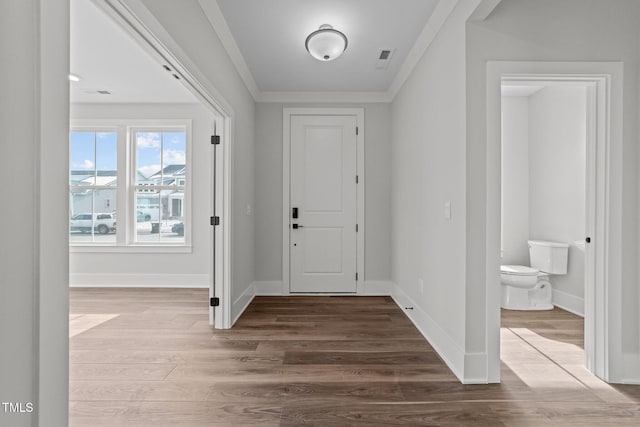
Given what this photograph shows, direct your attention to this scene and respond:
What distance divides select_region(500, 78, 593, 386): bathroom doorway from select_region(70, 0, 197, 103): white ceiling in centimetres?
354

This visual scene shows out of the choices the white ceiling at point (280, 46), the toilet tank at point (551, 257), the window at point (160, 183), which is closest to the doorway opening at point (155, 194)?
the window at point (160, 183)

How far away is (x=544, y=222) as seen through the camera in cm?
428

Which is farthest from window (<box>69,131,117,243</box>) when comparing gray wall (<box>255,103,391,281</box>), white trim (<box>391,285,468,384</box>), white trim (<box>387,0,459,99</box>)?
white trim (<box>391,285,468,384</box>)

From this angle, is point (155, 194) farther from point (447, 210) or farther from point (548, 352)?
point (548, 352)

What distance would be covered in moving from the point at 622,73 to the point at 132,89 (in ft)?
15.8

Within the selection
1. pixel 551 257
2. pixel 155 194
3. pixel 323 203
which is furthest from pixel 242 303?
pixel 551 257

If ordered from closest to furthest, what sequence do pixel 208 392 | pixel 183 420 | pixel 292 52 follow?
1. pixel 183 420
2. pixel 208 392
3. pixel 292 52

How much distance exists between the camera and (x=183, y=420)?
1860mm

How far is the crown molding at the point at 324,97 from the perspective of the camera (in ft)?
15.0
